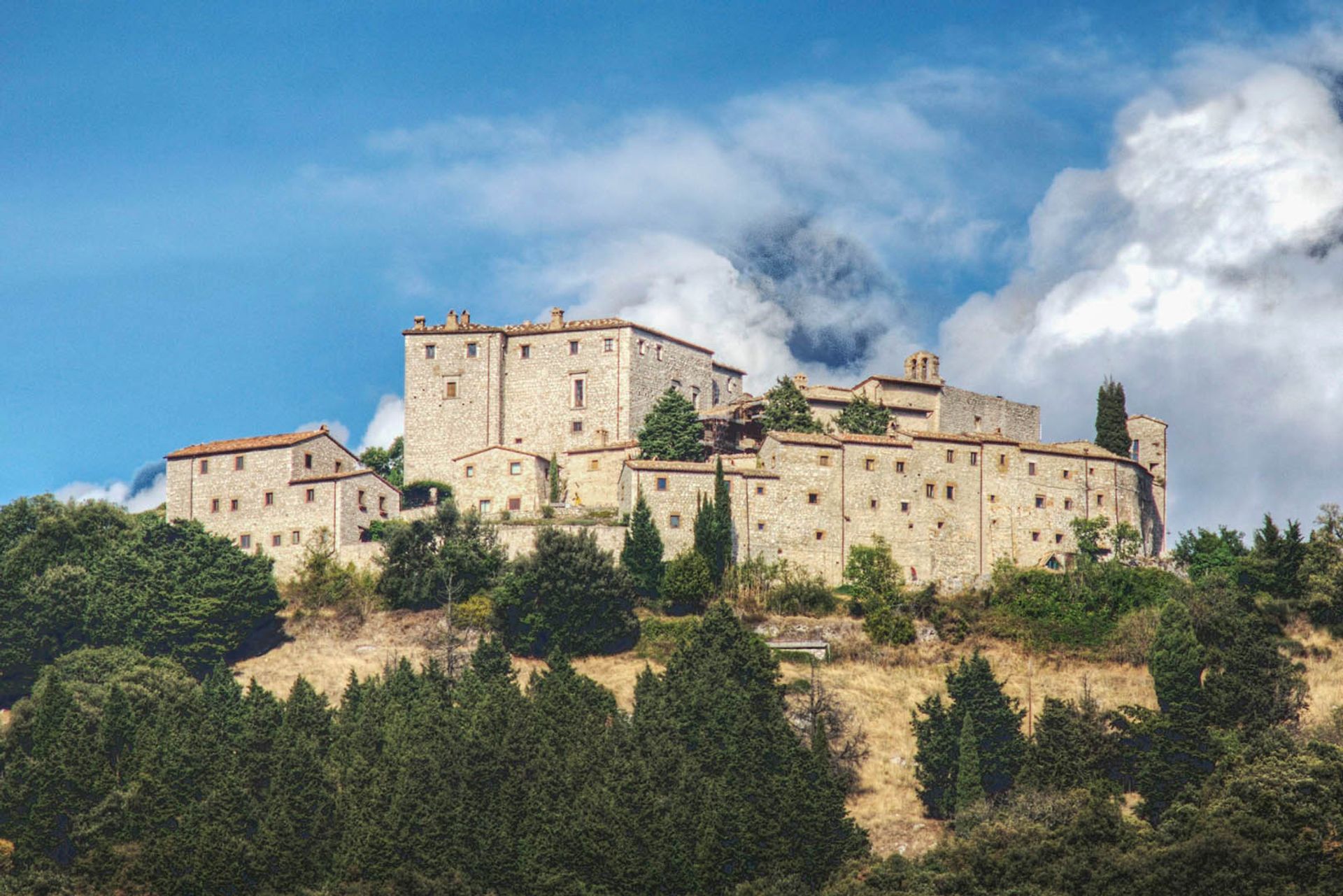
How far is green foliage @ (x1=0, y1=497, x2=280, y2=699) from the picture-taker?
73.9 m

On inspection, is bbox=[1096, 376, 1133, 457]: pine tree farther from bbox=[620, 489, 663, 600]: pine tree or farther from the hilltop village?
bbox=[620, 489, 663, 600]: pine tree

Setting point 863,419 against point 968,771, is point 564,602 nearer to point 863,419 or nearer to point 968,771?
point 968,771

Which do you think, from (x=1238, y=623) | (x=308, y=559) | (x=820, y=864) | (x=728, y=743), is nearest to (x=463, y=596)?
(x=308, y=559)

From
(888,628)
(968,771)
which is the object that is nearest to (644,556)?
(888,628)

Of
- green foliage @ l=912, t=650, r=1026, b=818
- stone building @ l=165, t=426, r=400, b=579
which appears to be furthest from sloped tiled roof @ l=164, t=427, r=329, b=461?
green foliage @ l=912, t=650, r=1026, b=818

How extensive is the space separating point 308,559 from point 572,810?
25.0 m

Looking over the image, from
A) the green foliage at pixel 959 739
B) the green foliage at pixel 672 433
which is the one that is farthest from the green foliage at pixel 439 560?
the green foliage at pixel 959 739

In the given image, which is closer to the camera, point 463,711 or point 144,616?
point 463,711

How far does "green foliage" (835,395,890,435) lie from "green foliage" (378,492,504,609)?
1655 cm

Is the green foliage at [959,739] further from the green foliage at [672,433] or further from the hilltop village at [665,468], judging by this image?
the green foliage at [672,433]

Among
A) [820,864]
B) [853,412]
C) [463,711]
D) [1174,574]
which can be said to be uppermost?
[853,412]

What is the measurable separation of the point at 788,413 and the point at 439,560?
17251mm

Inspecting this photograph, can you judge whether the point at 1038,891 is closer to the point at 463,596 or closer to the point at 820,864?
the point at 820,864

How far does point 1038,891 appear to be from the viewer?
1998 inches
